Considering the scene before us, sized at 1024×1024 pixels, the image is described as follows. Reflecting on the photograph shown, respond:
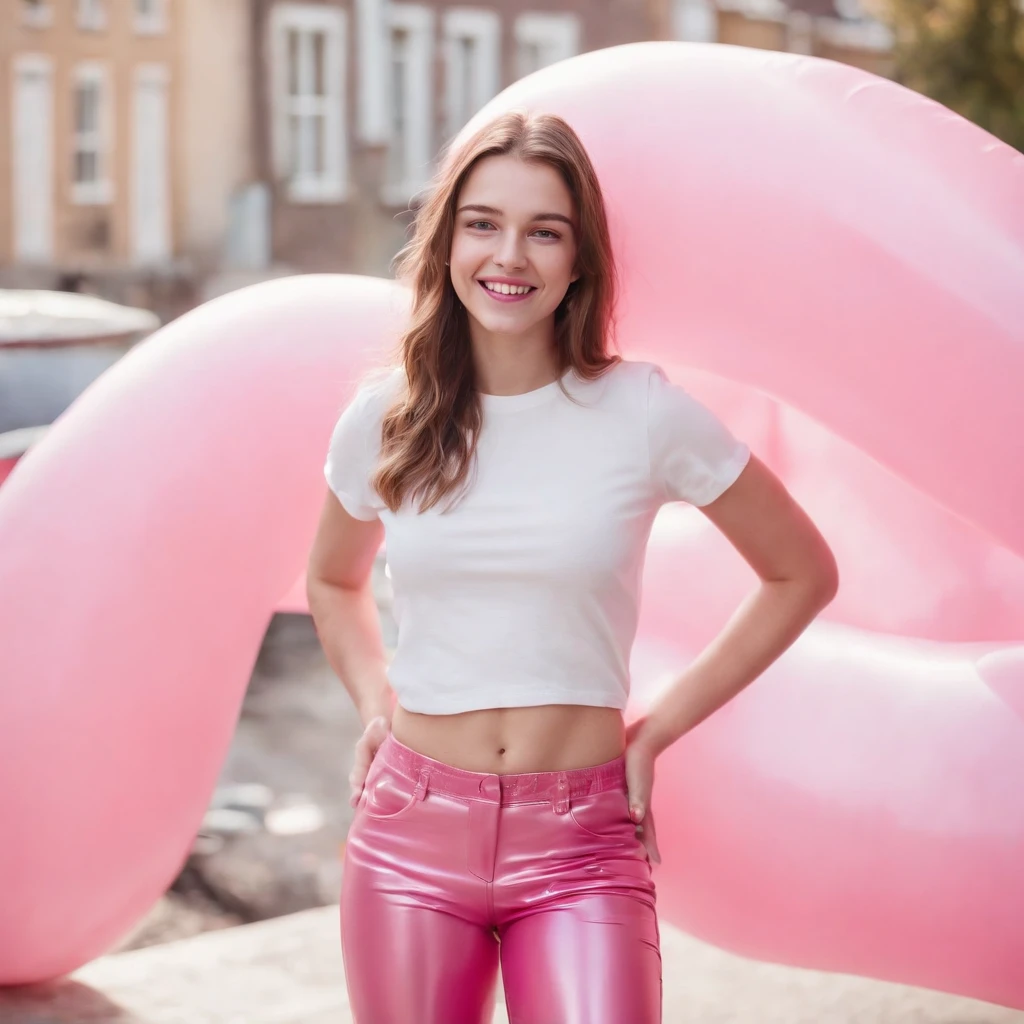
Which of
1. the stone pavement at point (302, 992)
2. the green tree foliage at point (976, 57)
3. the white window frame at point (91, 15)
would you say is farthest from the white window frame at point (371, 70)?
the stone pavement at point (302, 992)

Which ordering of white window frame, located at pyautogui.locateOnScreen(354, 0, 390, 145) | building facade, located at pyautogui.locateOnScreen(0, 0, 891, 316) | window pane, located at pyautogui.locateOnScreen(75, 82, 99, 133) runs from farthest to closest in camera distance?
white window frame, located at pyautogui.locateOnScreen(354, 0, 390, 145) → window pane, located at pyautogui.locateOnScreen(75, 82, 99, 133) → building facade, located at pyautogui.locateOnScreen(0, 0, 891, 316)

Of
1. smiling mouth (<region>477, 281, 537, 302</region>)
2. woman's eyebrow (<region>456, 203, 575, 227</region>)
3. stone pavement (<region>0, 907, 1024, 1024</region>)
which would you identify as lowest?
stone pavement (<region>0, 907, 1024, 1024</region>)

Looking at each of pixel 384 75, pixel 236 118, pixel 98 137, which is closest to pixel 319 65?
pixel 384 75

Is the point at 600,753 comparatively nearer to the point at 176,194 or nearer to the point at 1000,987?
the point at 1000,987

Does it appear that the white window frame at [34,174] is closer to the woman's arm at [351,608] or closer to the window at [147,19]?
the window at [147,19]

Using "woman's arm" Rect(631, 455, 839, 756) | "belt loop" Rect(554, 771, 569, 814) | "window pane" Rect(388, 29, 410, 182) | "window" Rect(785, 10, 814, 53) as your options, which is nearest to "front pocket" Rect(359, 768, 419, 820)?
"belt loop" Rect(554, 771, 569, 814)

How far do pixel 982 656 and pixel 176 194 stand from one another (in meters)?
14.4

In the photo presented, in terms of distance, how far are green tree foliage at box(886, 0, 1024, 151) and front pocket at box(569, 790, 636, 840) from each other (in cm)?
1469

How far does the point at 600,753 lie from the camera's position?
1.86m

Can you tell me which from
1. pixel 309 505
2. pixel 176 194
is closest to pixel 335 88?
pixel 176 194

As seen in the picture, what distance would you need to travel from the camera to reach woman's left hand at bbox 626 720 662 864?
1864 mm

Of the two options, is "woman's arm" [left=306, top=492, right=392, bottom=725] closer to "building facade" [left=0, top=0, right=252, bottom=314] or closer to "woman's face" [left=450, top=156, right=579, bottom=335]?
"woman's face" [left=450, top=156, right=579, bottom=335]

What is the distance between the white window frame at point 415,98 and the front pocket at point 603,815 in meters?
15.5

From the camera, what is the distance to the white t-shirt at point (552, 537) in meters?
1.81
